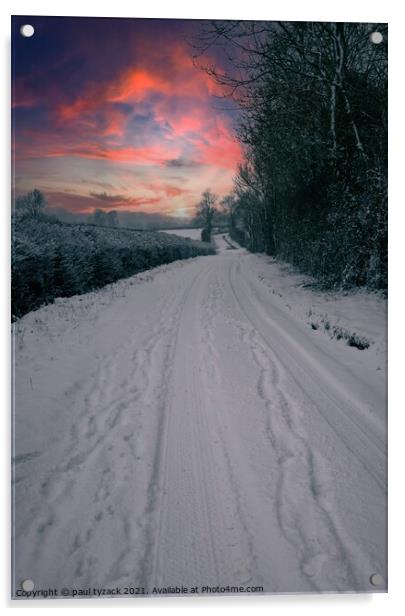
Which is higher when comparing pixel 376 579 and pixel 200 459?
pixel 200 459

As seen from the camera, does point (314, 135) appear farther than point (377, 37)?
Yes

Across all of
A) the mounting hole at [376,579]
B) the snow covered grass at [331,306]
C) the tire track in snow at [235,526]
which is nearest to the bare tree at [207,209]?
the snow covered grass at [331,306]

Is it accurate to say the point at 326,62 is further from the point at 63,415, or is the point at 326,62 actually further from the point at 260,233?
the point at 63,415

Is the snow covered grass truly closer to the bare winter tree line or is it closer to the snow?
the bare winter tree line

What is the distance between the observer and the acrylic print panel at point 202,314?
7.30 feet

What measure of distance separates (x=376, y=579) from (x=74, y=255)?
4.84m

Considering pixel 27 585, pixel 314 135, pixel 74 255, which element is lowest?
pixel 27 585

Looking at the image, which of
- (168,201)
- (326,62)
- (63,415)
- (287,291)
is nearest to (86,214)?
(168,201)

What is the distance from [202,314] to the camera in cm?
491

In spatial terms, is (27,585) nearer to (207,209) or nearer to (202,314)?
(202,314)

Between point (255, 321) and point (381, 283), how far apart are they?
1567 millimetres

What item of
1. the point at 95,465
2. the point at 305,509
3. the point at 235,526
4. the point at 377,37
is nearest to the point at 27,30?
the point at 377,37

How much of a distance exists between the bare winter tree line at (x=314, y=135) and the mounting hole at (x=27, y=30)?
5.58ft

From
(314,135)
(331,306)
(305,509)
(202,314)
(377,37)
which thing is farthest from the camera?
(202,314)
